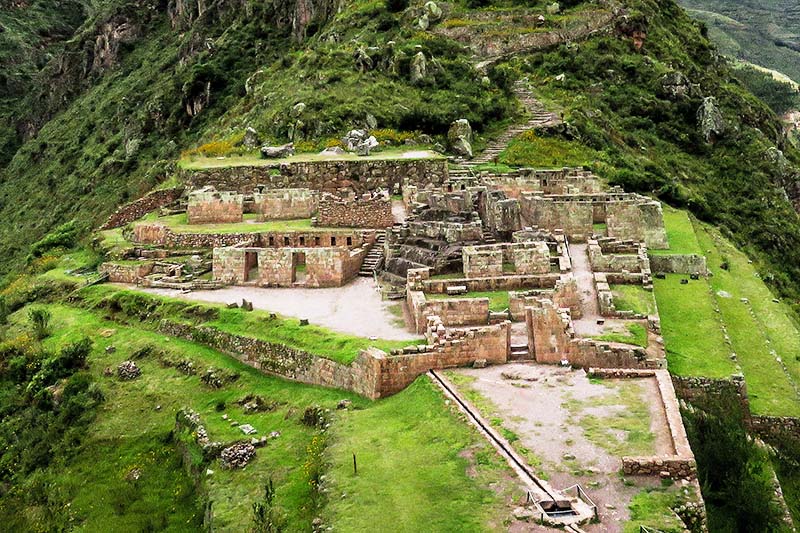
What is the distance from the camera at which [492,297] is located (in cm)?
1991

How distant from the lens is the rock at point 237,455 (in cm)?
1443

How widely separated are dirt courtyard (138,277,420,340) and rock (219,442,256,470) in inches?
161

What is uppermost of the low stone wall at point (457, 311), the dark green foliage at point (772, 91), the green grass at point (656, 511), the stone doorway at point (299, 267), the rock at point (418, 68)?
the rock at point (418, 68)

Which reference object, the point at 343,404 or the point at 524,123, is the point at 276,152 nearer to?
the point at 524,123

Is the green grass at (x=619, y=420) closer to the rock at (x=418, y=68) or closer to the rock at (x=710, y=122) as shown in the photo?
the rock at (x=418, y=68)

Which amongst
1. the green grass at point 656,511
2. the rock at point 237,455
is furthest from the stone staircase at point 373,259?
the green grass at point 656,511

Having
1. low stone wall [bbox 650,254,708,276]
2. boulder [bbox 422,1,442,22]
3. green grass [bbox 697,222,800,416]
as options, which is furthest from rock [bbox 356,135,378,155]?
boulder [bbox 422,1,442,22]

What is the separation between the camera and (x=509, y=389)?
14461mm

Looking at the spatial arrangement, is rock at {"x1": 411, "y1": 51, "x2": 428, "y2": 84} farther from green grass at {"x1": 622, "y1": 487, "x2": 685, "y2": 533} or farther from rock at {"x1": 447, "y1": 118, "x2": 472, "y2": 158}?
green grass at {"x1": 622, "y1": 487, "x2": 685, "y2": 533}

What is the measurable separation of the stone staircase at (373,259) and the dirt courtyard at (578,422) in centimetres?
963

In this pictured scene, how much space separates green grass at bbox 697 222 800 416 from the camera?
17516mm

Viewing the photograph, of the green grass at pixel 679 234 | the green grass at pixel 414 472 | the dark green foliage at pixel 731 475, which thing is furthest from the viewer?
the green grass at pixel 679 234

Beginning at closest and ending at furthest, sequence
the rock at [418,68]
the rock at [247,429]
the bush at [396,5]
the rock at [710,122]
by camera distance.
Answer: the rock at [247,429] → the rock at [418,68] → the rock at [710,122] → the bush at [396,5]

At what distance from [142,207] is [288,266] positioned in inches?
566
